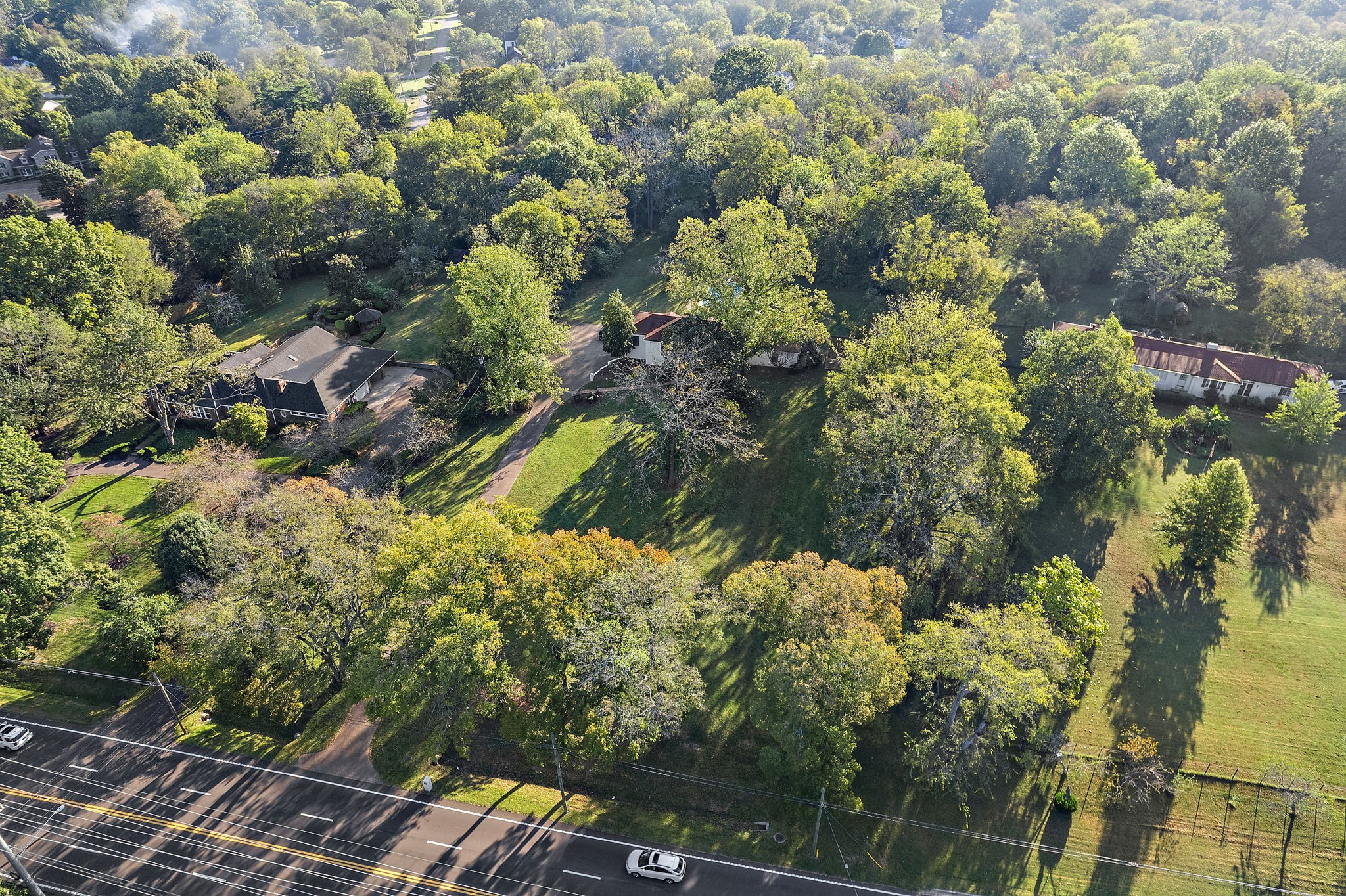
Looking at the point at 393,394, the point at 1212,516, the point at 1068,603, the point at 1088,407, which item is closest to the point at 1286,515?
the point at 1212,516

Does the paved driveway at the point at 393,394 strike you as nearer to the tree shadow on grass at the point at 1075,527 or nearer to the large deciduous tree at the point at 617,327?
the large deciduous tree at the point at 617,327

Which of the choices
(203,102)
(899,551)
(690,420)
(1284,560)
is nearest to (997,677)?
(899,551)

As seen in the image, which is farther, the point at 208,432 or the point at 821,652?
the point at 208,432

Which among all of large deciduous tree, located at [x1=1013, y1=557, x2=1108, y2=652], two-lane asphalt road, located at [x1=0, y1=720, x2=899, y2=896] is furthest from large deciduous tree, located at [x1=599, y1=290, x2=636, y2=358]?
two-lane asphalt road, located at [x1=0, y1=720, x2=899, y2=896]

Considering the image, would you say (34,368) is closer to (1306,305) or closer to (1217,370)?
(1217,370)

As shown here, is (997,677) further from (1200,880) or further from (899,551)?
(1200,880)

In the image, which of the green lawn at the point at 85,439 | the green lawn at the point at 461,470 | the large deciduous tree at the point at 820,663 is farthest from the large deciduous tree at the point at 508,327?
the large deciduous tree at the point at 820,663
